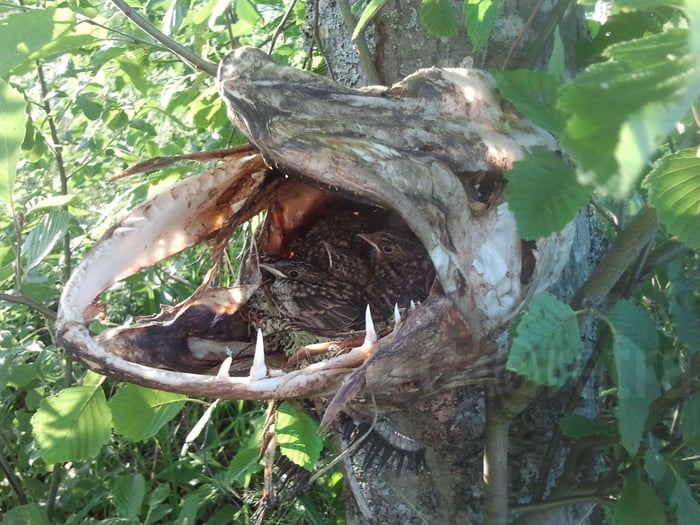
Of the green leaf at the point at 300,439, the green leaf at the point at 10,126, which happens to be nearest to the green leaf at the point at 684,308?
the green leaf at the point at 300,439

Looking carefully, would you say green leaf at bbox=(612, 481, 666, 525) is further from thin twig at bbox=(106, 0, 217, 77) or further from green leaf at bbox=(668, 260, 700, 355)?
thin twig at bbox=(106, 0, 217, 77)

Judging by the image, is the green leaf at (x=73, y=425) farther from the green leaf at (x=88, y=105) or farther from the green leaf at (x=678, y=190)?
the green leaf at (x=678, y=190)

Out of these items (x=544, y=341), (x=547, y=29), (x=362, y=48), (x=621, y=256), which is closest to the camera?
(x=544, y=341)

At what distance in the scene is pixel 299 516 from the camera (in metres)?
2.75

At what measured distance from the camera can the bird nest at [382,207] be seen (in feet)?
4.61

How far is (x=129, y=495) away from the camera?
8.39 feet

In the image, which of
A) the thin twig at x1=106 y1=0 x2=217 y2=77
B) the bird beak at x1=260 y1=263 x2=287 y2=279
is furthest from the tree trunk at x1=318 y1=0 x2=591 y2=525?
the bird beak at x1=260 y1=263 x2=287 y2=279

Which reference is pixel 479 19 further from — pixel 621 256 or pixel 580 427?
pixel 580 427

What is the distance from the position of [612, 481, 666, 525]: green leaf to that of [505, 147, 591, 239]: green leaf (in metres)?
0.71

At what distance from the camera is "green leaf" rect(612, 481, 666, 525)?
1.55 meters

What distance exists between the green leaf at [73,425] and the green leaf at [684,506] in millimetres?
1306

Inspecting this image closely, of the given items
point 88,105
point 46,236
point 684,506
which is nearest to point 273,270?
point 46,236

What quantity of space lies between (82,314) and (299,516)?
5.12 ft

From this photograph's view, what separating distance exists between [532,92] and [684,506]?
844 mm
